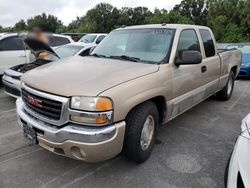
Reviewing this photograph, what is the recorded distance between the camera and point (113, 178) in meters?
3.01

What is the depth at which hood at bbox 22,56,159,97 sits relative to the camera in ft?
8.89

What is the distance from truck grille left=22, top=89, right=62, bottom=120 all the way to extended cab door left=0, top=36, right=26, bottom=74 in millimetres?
4969

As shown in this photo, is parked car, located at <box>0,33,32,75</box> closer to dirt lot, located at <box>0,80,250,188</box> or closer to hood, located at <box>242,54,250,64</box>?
dirt lot, located at <box>0,80,250,188</box>

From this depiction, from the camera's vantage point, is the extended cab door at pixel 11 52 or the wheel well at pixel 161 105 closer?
the wheel well at pixel 161 105

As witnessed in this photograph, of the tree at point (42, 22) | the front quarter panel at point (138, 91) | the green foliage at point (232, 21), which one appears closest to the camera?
the front quarter panel at point (138, 91)

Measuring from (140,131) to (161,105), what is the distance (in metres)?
0.70

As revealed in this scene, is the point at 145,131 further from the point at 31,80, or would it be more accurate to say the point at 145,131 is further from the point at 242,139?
the point at 31,80

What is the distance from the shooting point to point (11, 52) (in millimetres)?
7699

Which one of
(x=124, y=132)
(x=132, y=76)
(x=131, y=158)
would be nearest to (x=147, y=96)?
(x=132, y=76)

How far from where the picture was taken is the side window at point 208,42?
15.5 feet

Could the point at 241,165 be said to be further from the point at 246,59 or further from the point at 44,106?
the point at 246,59

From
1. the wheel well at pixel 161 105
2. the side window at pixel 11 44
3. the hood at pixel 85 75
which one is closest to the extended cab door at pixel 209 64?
the wheel well at pixel 161 105

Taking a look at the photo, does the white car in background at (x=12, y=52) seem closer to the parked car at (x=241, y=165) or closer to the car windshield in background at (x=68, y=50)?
the car windshield in background at (x=68, y=50)

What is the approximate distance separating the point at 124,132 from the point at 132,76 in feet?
2.13
